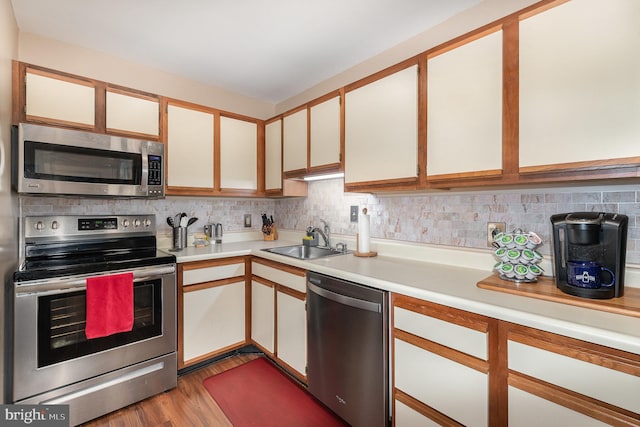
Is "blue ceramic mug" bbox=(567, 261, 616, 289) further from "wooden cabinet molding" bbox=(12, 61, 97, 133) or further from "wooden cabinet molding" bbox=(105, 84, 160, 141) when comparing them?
"wooden cabinet molding" bbox=(12, 61, 97, 133)

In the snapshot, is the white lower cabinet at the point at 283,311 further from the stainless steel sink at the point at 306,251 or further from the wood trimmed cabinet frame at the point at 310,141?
the wood trimmed cabinet frame at the point at 310,141

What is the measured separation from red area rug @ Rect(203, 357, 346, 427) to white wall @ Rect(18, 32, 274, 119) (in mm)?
2376

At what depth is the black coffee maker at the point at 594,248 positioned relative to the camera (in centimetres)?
106

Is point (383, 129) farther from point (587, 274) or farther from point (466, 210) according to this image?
point (587, 274)

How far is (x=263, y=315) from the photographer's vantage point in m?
2.27

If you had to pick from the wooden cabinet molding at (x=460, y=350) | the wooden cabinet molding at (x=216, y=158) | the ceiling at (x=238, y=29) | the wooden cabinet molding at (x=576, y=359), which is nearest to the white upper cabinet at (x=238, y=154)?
the wooden cabinet molding at (x=216, y=158)

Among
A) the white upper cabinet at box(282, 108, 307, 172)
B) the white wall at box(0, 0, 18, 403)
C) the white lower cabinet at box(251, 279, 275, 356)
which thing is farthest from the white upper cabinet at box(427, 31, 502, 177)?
the white wall at box(0, 0, 18, 403)

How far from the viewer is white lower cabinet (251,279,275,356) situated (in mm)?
2184

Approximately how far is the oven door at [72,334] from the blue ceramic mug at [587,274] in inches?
86.2

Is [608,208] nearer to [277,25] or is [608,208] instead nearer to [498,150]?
[498,150]

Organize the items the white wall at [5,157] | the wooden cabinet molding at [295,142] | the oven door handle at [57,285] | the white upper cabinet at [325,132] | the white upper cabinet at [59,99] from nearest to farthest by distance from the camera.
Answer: the white wall at [5,157]
the oven door handle at [57,285]
the white upper cabinet at [59,99]
the white upper cabinet at [325,132]
the wooden cabinet molding at [295,142]

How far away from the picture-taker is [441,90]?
1498mm

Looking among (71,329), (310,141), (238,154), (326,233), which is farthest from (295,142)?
(71,329)

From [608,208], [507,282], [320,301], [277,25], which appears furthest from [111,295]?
[608,208]
